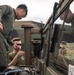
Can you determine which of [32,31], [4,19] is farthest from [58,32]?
[32,31]

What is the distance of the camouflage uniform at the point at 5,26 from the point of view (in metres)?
3.30

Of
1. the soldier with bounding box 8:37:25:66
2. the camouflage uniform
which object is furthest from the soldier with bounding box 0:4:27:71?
the soldier with bounding box 8:37:25:66

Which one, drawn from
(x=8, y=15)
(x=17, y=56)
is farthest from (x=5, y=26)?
(x=17, y=56)

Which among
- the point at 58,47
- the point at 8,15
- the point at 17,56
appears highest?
the point at 8,15

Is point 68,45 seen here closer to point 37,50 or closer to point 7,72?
point 7,72

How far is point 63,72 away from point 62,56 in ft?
0.70

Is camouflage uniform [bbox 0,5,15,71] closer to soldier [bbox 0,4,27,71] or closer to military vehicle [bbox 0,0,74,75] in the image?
soldier [bbox 0,4,27,71]

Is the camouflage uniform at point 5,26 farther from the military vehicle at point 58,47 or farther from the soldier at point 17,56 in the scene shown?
the soldier at point 17,56

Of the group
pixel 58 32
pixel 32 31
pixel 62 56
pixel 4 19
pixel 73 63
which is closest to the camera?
pixel 73 63

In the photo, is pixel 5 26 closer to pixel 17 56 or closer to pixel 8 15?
pixel 8 15

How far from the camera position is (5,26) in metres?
4.46

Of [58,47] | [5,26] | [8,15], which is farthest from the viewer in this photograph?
[5,26]

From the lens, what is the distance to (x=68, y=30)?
8.07 ft

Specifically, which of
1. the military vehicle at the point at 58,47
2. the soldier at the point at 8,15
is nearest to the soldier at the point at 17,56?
the military vehicle at the point at 58,47
